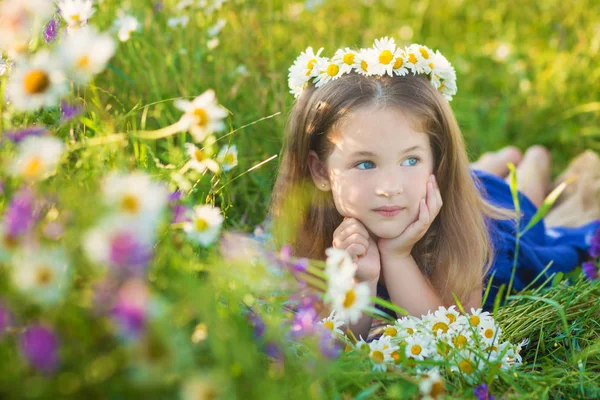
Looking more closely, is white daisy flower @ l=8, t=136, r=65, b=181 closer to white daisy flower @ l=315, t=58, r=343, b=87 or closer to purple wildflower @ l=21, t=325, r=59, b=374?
purple wildflower @ l=21, t=325, r=59, b=374

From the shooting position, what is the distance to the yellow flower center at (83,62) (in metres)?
1.01

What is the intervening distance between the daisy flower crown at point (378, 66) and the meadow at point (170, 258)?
1.32 feet

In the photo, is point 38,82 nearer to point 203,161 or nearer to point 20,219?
point 20,219

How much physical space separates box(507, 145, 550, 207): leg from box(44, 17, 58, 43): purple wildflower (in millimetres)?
2096

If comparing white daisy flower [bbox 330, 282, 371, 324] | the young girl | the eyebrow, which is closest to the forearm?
the young girl

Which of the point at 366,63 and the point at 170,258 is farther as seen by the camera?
the point at 366,63

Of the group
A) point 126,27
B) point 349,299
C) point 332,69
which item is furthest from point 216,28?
point 349,299

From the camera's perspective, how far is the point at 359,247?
6.05 ft

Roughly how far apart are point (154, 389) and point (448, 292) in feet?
4.34

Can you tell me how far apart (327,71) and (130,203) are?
1233 millimetres

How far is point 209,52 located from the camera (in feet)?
8.87

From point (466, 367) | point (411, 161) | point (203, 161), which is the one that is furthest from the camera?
point (411, 161)

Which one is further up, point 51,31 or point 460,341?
point 51,31

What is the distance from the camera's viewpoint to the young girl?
186 cm
